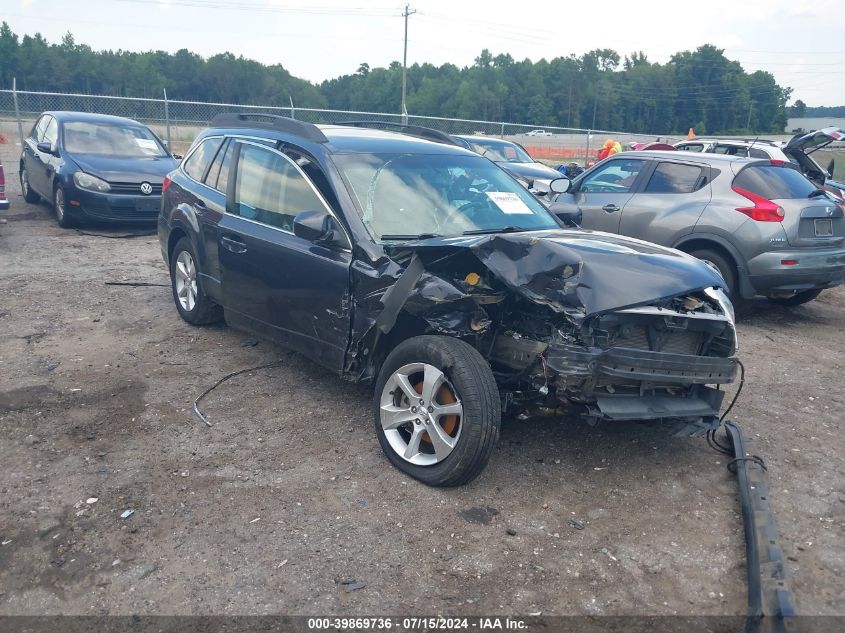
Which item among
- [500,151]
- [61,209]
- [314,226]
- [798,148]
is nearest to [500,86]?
[500,151]

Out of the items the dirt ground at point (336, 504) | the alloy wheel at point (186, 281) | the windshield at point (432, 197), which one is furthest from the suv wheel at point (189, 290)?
the windshield at point (432, 197)

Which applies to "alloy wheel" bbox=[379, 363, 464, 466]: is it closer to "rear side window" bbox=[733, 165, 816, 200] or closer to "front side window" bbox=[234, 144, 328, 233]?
"front side window" bbox=[234, 144, 328, 233]

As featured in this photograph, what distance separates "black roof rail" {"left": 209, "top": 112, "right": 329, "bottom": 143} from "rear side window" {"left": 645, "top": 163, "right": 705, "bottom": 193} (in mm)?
4367

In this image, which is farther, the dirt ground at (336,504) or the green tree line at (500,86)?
the green tree line at (500,86)

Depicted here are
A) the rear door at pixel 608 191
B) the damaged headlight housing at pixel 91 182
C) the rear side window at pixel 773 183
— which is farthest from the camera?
the damaged headlight housing at pixel 91 182

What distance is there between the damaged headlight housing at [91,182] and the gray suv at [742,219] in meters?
6.89

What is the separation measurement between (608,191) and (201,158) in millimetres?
4623

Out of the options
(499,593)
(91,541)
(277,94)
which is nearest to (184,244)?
(91,541)

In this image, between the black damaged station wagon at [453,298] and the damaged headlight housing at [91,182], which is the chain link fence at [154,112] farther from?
the black damaged station wagon at [453,298]

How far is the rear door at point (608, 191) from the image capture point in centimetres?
836

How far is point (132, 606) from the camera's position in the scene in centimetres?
296

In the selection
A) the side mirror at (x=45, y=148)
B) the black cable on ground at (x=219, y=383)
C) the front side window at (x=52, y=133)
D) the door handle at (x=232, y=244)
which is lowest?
the black cable on ground at (x=219, y=383)

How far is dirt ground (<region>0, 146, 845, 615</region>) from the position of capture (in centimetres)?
311

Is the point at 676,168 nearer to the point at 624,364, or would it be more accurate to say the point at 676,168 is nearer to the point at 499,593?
the point at 624,364
